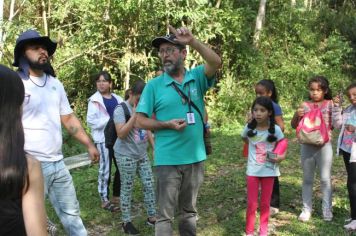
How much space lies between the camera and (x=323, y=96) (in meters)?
5.52

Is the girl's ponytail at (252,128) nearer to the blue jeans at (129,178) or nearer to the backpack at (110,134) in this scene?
the blue jeans at (129,178)

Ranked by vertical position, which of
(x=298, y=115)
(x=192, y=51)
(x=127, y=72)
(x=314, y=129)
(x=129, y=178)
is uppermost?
(x=192, y=51)

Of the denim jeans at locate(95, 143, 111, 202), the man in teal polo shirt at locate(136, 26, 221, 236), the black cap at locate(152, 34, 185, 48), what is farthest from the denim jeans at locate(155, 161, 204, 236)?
the denim jeans at locate(95, 143, 111, 202)

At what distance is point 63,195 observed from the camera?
4148 millimetres

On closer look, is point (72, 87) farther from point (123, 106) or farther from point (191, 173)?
point (191, 173)

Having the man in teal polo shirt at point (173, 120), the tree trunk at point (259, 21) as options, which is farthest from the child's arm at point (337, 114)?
the tree trunk at point (259, 21)

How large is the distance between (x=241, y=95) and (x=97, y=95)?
30.1ft

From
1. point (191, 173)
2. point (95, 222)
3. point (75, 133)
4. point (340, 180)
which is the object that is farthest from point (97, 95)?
point (340, 180)

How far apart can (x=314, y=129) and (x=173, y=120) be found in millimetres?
2090

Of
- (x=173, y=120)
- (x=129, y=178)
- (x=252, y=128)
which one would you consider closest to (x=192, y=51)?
(x=129, y=178)

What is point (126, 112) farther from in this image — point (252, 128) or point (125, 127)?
point (252, 128)

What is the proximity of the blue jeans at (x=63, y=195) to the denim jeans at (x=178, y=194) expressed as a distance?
29.5 inches

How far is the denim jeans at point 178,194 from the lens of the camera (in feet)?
14.0

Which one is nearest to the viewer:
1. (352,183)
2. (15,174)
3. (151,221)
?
(15,174)
